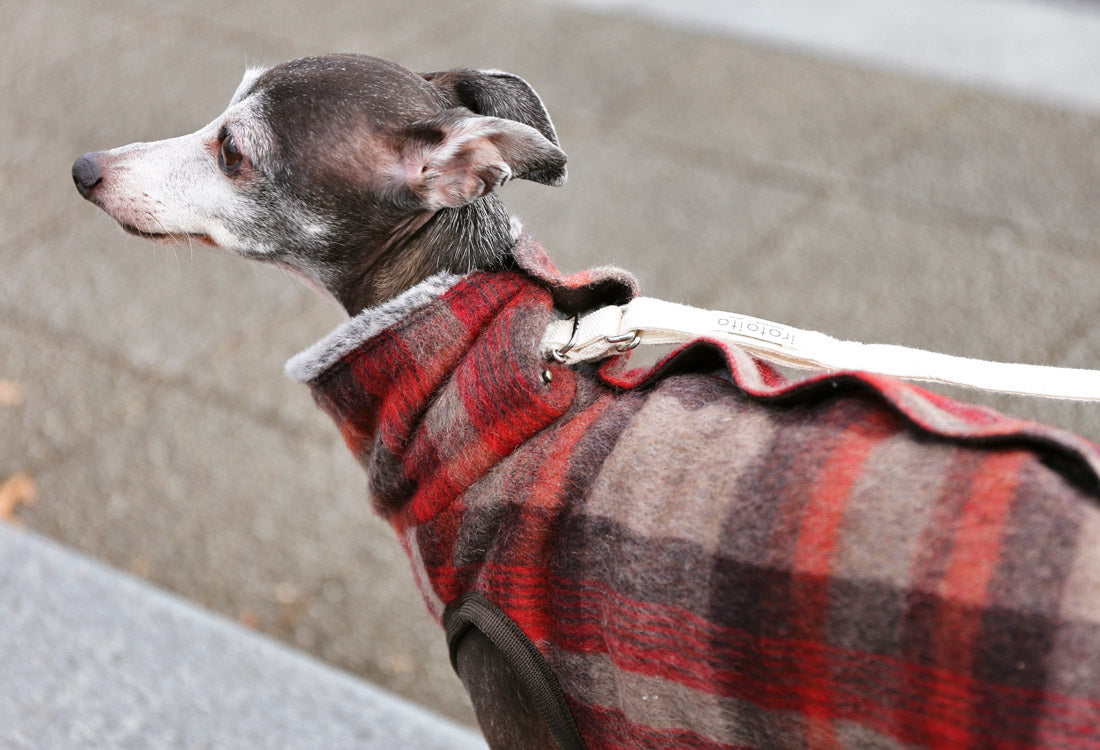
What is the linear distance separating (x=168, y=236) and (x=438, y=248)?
0.63 meters

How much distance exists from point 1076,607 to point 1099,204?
4.08 m

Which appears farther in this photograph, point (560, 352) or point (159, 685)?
point (159, 685)

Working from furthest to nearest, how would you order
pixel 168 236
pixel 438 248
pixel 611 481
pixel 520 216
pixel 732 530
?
pixel 520 216, pixel 168 236, pixel 438 248, pixel 611 481, pixel 732 530

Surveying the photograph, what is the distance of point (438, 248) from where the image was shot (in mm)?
2260

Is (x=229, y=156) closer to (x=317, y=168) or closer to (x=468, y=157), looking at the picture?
(x=317, y=168)

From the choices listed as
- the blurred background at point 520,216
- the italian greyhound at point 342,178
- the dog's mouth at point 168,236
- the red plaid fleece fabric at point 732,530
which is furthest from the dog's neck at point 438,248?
the blurred background at point 520,216

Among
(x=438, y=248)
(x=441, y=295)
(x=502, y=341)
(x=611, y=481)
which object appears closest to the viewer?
(x=611, y=481)

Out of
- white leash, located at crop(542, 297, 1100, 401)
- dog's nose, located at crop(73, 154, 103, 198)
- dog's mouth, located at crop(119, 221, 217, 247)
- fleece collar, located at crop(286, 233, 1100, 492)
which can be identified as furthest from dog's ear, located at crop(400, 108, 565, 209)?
dog's nose, located at crop(73, 154, 103, 198)

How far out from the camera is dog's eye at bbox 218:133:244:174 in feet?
7.64

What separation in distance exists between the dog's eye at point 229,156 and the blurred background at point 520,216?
1631mm

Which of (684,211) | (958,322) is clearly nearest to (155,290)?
(684,211)

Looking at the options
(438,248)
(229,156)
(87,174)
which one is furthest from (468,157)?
(87,174)

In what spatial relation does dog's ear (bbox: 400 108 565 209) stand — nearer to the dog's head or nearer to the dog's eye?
the dog's head

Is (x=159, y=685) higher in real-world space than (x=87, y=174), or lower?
lower
